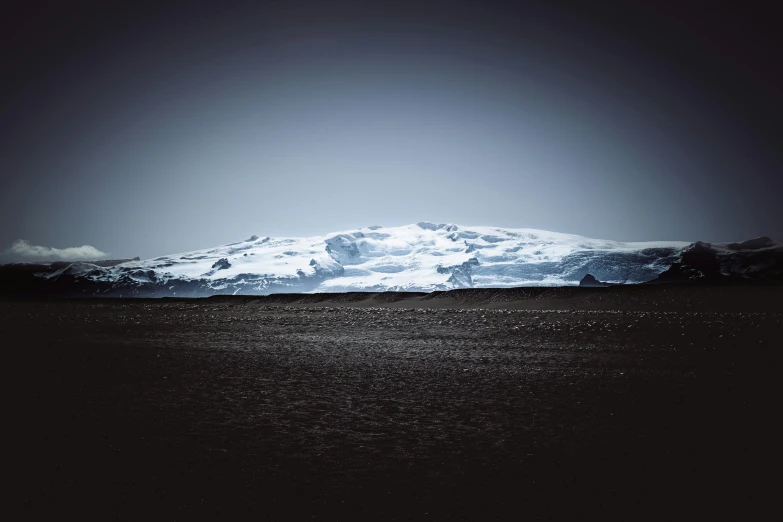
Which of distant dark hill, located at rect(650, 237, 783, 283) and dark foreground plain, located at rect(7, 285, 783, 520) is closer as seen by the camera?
dark foreground plain, located at rect(7, 285, 783, 520)

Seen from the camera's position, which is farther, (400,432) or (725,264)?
(725,264)

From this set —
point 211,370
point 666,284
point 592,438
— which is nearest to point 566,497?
point 592,438

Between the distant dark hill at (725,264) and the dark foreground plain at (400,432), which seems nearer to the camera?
the dark foreground plain at (400,432)

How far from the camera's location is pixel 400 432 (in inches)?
355

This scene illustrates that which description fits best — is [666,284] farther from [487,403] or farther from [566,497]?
[566,497]

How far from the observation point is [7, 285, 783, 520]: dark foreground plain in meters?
6.15

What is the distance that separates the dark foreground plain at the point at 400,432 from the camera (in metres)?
6.15

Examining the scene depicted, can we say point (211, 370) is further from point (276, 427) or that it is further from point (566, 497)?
point (566, 497)

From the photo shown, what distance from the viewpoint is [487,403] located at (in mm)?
11078

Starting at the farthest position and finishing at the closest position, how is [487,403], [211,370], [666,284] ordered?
1. [666,284]
2. [211,370]
3. [487,403]

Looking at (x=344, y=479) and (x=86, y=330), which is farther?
(x=86, y=330)

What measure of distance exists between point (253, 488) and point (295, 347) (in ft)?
51.5

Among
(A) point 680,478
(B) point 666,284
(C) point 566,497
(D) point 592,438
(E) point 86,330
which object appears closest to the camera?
(C) point 566,497

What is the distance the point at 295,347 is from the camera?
72.1ft
